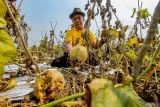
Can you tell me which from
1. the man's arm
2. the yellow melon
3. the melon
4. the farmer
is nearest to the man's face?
the farmer

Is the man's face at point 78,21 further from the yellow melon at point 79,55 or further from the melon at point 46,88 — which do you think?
the melon at point 46,88

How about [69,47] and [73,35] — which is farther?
[73,35]

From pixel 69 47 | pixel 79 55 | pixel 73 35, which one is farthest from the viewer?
pixel 73 35

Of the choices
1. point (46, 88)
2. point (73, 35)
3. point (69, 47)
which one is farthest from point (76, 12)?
point (46, 88)

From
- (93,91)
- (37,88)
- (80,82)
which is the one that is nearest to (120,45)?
(80,82)

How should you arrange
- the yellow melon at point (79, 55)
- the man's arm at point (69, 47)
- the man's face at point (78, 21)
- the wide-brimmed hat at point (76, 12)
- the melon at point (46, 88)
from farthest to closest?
the wide-brimmed hat at point (76, 12), the man's face at point (78, 21), the man's arm at point (69, 47), the yellow melon at point (79, 55), the melon at point (46, 88)

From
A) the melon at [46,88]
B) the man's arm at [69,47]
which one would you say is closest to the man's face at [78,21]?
the man's arm at [69,47]

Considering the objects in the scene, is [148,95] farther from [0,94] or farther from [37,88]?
[0,94]

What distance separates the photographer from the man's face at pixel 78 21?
5.54m

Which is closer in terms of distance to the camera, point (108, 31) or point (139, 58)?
point (139, 58)

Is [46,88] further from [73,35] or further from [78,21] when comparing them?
[78,21]

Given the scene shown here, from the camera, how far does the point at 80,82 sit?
247 cm

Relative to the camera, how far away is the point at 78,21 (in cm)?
563

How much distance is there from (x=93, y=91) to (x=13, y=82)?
4.99 feet
